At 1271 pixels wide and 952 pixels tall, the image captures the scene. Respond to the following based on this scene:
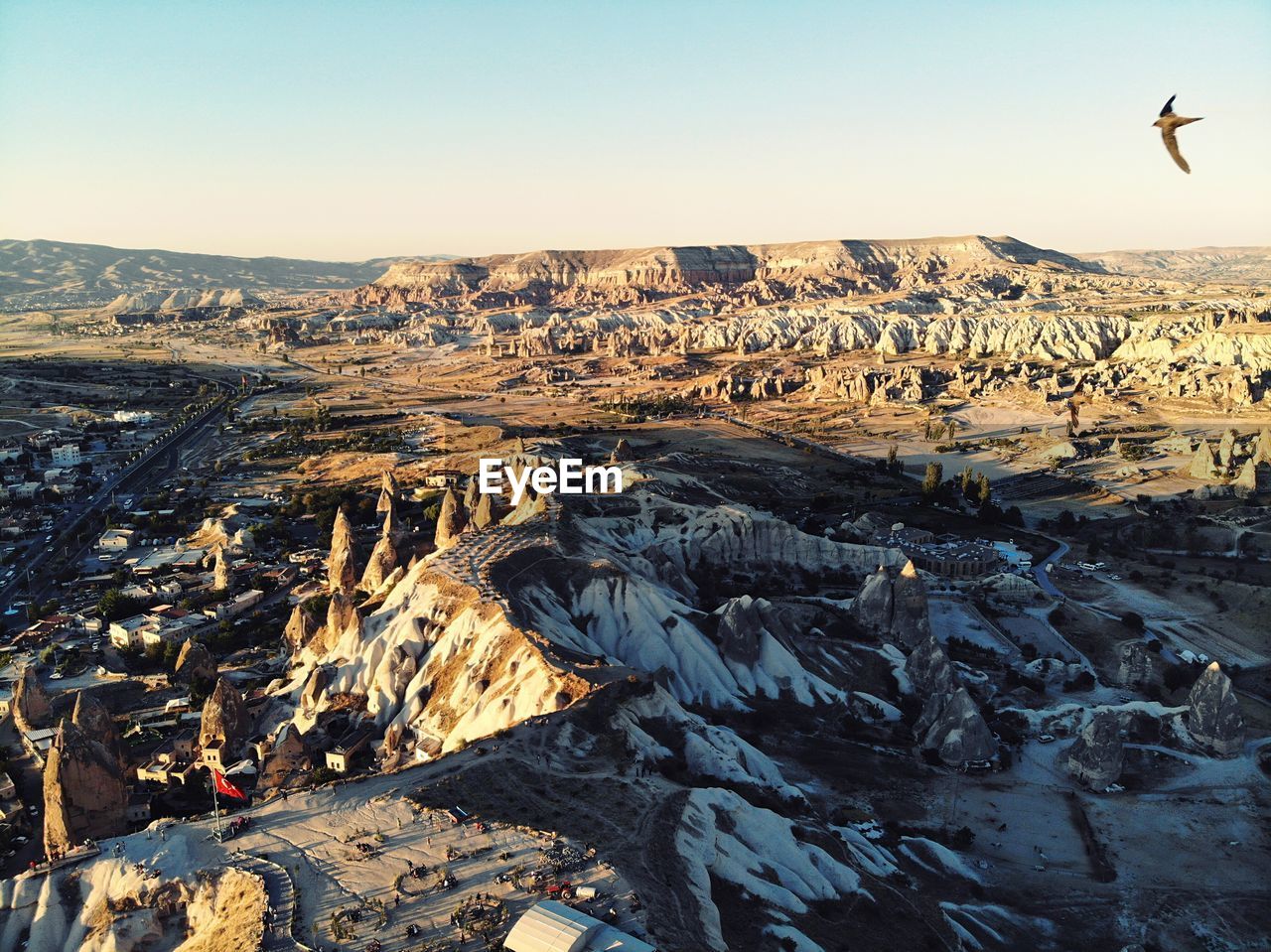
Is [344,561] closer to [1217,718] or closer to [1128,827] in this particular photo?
[1128,827]

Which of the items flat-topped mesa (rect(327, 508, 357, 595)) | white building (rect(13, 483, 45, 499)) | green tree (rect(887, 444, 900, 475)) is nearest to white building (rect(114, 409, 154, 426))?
white building (rect(13, 483, 45, 499))

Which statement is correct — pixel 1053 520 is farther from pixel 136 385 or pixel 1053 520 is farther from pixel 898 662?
pixel 136 385

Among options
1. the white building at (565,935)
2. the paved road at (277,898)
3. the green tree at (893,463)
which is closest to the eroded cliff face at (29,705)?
the paved road at (277,898)

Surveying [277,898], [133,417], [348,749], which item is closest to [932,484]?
[348,749]

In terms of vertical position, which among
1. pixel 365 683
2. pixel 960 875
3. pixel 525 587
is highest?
pixel 525 587

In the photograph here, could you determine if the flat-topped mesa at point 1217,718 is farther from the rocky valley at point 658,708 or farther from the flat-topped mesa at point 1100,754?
the flat-topped mesa at point 1100,754

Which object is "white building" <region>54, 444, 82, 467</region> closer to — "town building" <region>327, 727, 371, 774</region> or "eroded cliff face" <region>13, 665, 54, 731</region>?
"eroded cliff face" <region>13, 665, 54, 731</region>

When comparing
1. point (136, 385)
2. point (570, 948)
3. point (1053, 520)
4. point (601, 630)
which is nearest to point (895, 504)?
point (1053, 520)
